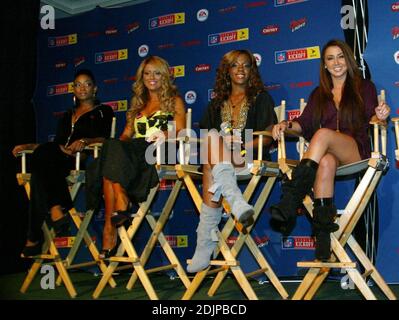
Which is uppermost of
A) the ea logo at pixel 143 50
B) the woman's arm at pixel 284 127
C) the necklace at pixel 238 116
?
the ea logo at pixel 143 50

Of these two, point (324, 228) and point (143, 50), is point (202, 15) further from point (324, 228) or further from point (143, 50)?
point (324, 228)

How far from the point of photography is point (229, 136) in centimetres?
287

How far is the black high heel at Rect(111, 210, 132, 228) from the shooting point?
2818 millimetres

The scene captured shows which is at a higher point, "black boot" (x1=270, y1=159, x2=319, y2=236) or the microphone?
the microphone

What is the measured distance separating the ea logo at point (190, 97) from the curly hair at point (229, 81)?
1.53 feet

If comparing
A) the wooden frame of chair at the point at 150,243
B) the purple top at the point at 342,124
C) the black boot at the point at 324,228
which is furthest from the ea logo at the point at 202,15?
the black boot at the point at 324,228

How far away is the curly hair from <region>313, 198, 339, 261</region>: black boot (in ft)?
3.60

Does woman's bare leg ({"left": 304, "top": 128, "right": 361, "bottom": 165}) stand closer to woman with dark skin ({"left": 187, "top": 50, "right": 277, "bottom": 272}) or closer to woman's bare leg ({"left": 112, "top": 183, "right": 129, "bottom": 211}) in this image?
woman with dark skin ({"left": 187, "top": 50, "right": 277, "bottom": 272})

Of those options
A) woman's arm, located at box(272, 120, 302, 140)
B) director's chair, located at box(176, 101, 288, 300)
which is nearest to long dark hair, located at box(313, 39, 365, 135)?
woman's arm, located at box(272, 120, 302, 140)

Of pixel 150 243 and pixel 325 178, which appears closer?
pixel 325 178

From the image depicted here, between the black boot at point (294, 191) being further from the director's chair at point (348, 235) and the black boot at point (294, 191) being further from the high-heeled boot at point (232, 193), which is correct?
the director's chair at point (348, 235)

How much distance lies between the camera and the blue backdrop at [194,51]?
11.3ft

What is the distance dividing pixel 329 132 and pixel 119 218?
1.21m

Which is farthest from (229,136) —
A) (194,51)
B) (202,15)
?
(202,15)
